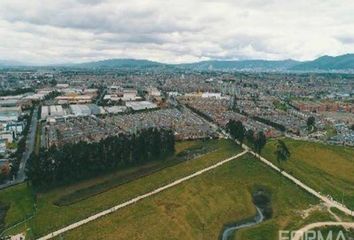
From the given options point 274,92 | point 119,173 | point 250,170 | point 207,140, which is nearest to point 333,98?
point 274,92

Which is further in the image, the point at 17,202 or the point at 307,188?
the point at 307,188

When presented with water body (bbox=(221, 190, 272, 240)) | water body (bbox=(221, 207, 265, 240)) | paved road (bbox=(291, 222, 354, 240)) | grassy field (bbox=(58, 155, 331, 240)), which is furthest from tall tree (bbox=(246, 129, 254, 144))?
paved road (bbox=(291, 222, 354, 240))

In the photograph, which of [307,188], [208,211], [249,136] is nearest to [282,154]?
[249,136]

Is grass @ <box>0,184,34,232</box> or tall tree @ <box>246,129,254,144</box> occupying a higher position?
tall tree @ <box>246,129,254,144</box>

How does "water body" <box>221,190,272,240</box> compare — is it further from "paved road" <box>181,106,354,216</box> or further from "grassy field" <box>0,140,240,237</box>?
"grassy field" <box>0,140,240,237</box>

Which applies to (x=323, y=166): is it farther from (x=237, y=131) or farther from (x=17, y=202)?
(x=17, y=202)

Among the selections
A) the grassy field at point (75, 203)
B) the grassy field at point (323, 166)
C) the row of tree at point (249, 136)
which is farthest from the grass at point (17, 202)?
the grassy field at point (323, 166)

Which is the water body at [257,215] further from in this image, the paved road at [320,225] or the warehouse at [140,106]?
the warehouse at [140,106]
